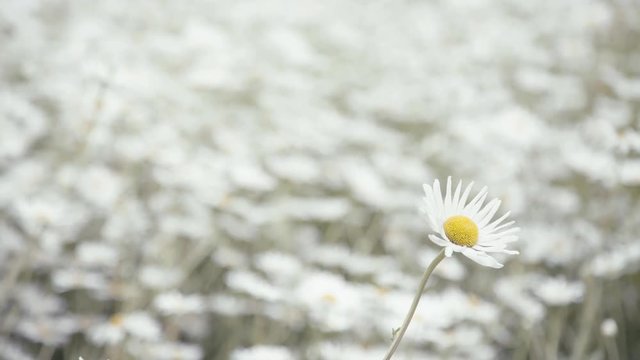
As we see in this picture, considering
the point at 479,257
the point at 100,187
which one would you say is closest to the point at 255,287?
the point at 100,187

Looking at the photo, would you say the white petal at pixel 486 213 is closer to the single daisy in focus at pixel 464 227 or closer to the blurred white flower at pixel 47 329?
the single daisy in focus at pixel 464 227

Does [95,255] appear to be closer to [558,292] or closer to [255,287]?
[255,287]

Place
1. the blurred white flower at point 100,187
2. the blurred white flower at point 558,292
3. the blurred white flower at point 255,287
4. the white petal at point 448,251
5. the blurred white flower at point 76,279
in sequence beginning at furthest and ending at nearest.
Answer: the blurred white flower at point 100,187 < the blurred white flower at point 558,292 < the blurred white flower at point 76,279 < the blurred white flower at point 255,287 < the white petal at point 448,251

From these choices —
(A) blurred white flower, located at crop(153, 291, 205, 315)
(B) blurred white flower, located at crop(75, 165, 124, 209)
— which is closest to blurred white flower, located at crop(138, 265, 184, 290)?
(A) blurred white flower, located at crop(153, 291, 205, 315)

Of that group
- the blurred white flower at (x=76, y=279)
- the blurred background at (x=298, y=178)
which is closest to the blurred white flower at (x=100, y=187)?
the blurred background at (x=298, y=178)

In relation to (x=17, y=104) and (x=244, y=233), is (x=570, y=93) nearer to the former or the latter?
(x=244, y=233)

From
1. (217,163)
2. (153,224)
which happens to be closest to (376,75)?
(217,163)
